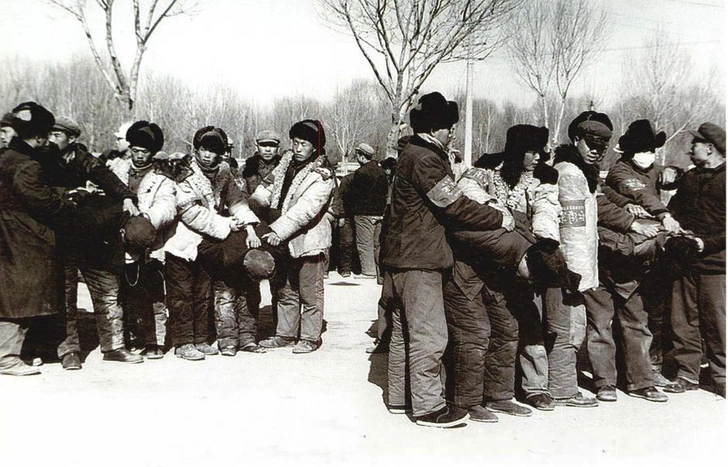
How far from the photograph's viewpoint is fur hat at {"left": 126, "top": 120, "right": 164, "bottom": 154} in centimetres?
614

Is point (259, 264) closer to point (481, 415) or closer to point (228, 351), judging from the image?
point (228, 351)

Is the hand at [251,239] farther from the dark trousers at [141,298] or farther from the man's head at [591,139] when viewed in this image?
the man's head at [591,139]

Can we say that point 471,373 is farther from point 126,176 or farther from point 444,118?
point 126,176

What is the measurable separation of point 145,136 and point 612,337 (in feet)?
13.8

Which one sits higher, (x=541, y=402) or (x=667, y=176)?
(x=667, y=176)

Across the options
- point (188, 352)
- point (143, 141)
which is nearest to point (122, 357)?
point (188, 352)

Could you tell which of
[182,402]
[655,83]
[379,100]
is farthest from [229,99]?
[182,402]

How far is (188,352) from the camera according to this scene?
6094 millimetres

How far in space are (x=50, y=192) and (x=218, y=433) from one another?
2.37 meters

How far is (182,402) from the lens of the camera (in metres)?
4.95

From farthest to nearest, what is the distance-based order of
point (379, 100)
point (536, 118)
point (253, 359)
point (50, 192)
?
point (536, 118), point (379, 100), point (253, 359), point (50, 192)

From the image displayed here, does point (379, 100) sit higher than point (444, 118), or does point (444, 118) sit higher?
point (379, 100)

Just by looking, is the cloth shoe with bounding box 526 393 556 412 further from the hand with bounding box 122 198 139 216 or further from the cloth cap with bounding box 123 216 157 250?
the hand with bounding box 122 198 139 216

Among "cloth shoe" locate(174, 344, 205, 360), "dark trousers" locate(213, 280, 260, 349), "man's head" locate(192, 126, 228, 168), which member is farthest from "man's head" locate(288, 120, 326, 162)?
"cloth shoe" locate(174, 344, 205, 360)
